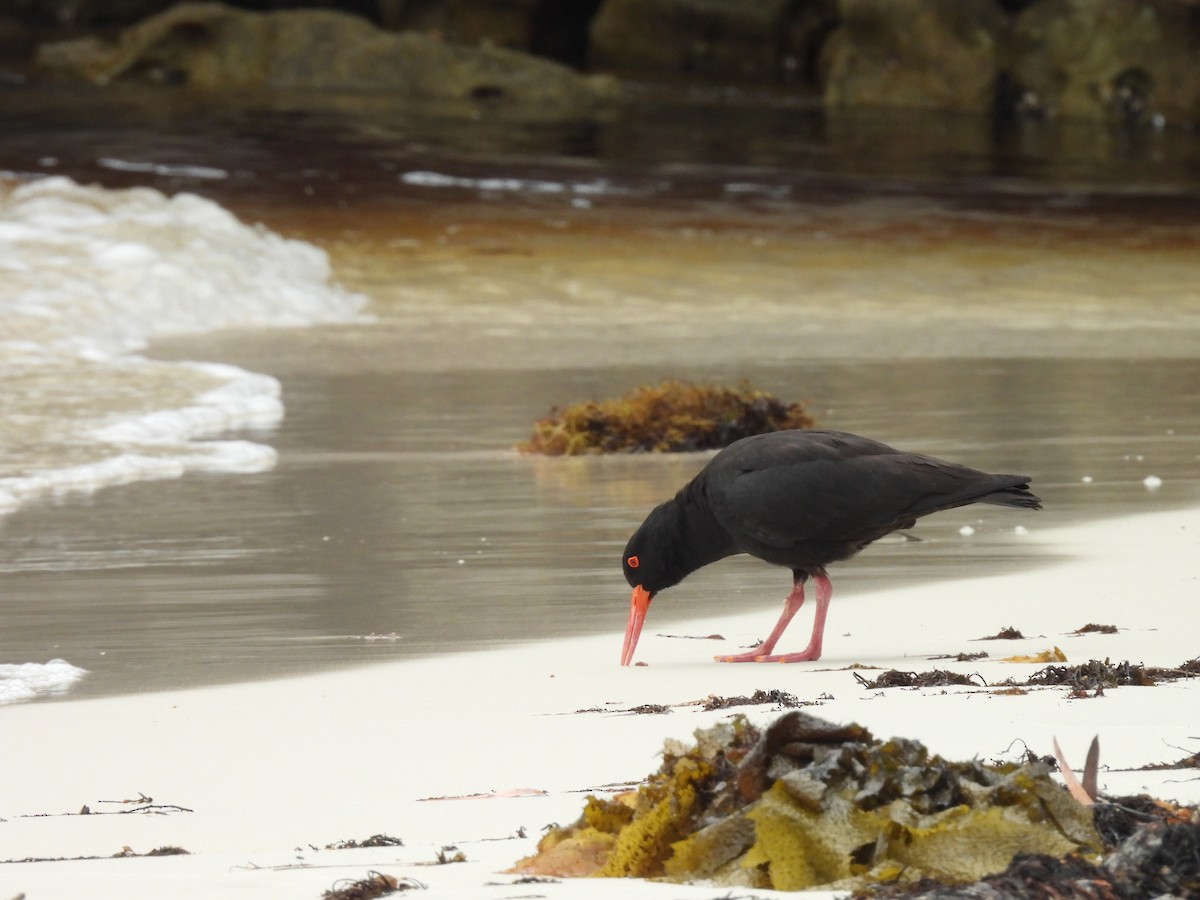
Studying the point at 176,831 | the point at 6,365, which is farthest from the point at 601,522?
the point at 6,365

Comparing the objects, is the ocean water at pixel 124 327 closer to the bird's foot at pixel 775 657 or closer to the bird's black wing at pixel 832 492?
the bird's foot at pixel 775 657

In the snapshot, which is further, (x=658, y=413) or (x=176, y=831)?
(x=658, y=413)

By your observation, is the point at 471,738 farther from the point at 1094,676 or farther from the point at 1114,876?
the point at 1114,876

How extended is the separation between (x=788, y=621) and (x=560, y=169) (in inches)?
820

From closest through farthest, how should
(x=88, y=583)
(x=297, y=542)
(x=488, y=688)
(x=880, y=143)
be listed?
(x=488, y=688)
(x=88, y=583)
(x=297, y=542)
(x=880, y=143)

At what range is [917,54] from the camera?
116 ft

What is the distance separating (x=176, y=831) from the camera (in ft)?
12.7

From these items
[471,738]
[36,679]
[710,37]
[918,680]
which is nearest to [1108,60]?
[710,37]

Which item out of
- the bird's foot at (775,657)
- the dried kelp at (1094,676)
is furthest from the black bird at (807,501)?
the dried kelp at (1094,676)

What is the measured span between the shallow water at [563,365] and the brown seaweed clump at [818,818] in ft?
7.40

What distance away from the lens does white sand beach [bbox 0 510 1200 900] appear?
3.54 meters

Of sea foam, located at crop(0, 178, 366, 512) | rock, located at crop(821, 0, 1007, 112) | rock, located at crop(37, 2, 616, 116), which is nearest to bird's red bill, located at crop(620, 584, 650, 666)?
sea foam, located at crop(0, 178, 366, 512)

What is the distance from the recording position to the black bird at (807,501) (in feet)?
18.8

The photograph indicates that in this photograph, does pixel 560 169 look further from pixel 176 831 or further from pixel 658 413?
pixel 176 831
